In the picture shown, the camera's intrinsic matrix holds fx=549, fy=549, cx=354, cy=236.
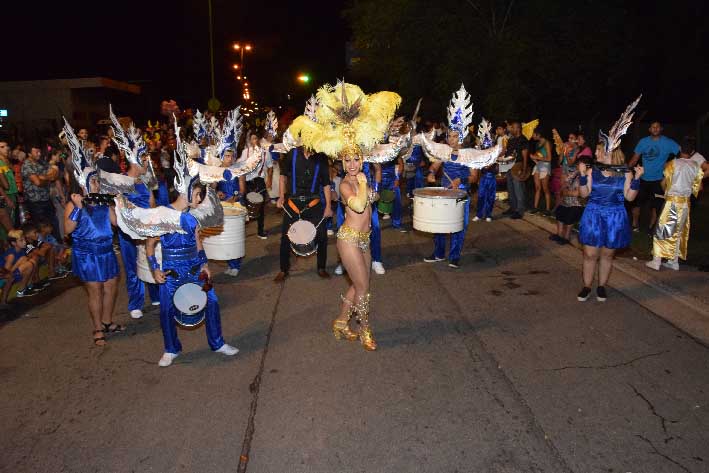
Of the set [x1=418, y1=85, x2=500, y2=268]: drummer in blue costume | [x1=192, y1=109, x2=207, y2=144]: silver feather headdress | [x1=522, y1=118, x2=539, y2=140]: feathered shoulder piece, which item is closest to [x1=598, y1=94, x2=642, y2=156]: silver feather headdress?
[x1=418, y1=85, x2=500, y2=268]: drummer in blue costume

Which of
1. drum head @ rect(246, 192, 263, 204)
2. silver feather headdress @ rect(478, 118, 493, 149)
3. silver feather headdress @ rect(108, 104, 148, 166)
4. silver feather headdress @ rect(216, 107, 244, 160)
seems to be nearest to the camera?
silver feather headdress @ rect(108, 104, 148, 166)

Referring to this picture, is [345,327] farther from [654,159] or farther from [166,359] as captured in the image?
[654,159]

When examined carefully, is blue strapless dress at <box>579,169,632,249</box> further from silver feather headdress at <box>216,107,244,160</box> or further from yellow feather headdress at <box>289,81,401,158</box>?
silver feather headdress at <box>216,107,244,160</box>

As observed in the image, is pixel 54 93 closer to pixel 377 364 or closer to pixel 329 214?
pixel 329 214

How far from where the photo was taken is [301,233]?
693 centimetres

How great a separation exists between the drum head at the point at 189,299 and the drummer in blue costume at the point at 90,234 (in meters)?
1.18

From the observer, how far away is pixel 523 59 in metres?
20.5

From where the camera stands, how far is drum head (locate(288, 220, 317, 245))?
690 centimetres

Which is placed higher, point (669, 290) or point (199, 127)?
point (199, 127)

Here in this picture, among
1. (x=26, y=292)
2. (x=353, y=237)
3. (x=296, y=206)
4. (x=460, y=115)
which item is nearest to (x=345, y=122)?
(x=353, y=237)

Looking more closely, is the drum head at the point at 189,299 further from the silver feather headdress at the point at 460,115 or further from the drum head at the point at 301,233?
the silver feather headdress at the point at 460,115

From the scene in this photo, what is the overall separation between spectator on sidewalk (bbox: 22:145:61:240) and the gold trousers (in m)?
9.37

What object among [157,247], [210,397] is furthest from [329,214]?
[210,397]

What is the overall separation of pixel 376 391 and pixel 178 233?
2253 mm
